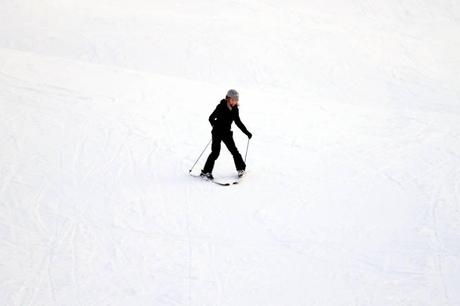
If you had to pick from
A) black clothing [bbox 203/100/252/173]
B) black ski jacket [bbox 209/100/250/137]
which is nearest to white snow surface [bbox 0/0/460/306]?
black clothing [bbox 203/100/252/173]

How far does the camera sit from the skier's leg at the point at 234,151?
839cm

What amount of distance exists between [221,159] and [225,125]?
165 centimetres

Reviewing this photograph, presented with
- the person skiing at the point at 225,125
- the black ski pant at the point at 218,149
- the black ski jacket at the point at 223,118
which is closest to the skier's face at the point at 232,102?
the person skiing at the point at 225,125

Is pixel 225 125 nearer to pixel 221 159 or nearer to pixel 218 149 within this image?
pixel 218 149

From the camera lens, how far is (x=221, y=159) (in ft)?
32.0

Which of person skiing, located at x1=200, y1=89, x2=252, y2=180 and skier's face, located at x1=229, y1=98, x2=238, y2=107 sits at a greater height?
skier's face, located at x1=229, y1=98, x2=238, y2=107

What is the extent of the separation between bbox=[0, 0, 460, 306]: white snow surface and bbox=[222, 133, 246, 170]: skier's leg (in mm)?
339

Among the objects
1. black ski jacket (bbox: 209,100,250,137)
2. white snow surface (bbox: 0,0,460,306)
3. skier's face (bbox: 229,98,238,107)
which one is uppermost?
skier's face (bbox: 229,98,238,107)

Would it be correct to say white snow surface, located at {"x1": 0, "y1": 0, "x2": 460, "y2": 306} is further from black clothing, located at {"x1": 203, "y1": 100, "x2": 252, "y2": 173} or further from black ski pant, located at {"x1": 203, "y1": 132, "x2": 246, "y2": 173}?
black clothing, located at {"x1": 203, "y1": 100, "x2": 252, "y2": 173}

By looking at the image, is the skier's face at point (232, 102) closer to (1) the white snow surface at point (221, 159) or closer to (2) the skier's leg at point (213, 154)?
(2) the skier's leg at point (213, 154)

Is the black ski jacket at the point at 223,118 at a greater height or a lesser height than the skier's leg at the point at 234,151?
greater

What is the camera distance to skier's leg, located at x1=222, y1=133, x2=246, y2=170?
27.5 ft

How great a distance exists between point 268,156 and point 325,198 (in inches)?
77.9

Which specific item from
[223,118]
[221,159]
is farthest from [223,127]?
[221,159]
